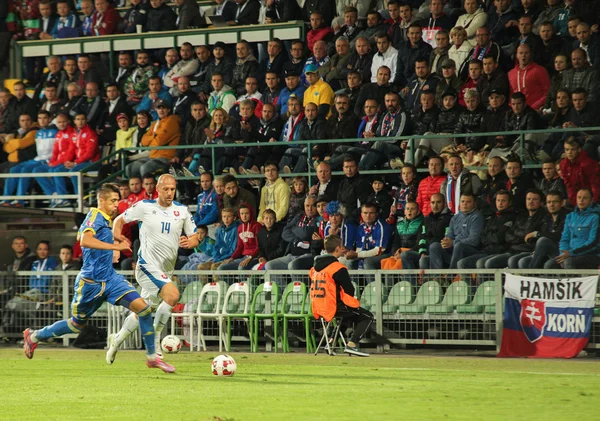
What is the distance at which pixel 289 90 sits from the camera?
20.1 metres

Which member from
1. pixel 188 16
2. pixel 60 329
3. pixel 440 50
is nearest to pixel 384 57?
pixel 440 50

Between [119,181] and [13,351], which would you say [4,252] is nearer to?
[119,181]

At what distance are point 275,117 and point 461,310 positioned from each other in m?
6.29

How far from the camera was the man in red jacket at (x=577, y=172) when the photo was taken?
15.7 metres

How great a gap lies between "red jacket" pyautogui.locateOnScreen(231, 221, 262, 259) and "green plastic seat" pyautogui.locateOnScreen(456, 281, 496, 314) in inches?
165

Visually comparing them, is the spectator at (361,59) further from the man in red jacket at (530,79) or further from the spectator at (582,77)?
the spectator at (582,77)

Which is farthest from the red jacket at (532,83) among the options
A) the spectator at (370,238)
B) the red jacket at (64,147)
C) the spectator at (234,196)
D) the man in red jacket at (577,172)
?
the red jacket at (64,147)

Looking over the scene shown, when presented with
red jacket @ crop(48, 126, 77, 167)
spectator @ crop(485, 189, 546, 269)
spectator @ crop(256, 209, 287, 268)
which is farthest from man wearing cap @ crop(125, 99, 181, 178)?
spectator @ crop(485, 189, 546, 269)

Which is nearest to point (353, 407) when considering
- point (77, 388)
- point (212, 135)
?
point (77, 388)

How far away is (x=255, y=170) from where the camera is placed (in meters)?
19.4

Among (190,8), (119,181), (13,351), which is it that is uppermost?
(190,8)

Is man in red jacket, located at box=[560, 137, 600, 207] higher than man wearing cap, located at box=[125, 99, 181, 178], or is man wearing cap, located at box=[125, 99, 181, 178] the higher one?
man wearing cap, located at box=[125, 99, 181, 178]

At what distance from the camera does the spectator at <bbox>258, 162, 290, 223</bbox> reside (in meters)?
18.2

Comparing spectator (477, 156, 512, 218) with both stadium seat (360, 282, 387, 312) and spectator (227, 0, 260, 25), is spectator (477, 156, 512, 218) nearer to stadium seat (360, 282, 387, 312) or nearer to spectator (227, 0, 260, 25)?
stadium seat (360, 282, 387, 312)
